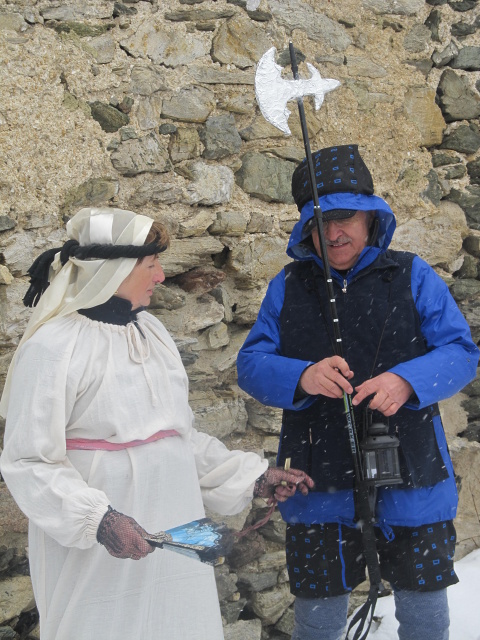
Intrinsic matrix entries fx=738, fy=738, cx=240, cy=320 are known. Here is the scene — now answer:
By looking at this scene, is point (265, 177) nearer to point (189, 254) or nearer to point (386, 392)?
point (189, 254)

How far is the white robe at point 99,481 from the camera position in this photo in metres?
1.78

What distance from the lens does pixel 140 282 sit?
202 centimetres

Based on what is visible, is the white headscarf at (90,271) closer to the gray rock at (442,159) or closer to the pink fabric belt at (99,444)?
the pink fabric belt at (99,444)

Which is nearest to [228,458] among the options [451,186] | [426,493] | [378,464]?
[378,464]

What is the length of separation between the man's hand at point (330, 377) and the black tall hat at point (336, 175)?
23.0 inches

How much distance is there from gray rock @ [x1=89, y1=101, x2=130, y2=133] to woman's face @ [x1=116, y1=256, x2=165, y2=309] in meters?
1.08

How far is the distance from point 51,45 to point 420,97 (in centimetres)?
182

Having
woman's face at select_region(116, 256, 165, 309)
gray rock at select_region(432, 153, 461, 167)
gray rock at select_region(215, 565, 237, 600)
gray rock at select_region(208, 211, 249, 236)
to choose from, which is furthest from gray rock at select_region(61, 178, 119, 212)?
gray rock at select_region(432, 153, 461, 167)

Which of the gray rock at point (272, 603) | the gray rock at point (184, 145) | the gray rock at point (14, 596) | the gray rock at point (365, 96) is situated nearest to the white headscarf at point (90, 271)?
the gray rock at point (14, 596)

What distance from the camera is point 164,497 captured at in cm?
196

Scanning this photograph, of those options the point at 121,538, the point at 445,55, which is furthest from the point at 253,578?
the point at 445,55

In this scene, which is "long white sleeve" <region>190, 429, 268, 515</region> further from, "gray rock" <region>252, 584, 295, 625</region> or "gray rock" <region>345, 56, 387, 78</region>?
"gray rock" <region>345, 56, 387, 78</region>

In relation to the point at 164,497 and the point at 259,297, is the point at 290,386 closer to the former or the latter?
the point at 164,497

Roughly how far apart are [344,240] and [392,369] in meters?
0.47
